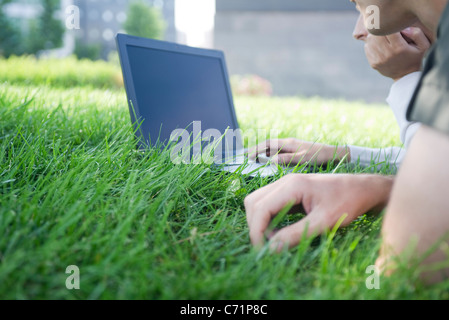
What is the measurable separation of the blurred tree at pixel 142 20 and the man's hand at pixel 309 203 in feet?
91.6

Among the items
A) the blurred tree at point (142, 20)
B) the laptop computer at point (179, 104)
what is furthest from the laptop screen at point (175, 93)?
the blurred tree at point (142, 20)

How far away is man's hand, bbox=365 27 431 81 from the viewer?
5.56 feet

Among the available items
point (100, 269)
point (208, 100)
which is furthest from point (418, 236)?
point (208, 100)

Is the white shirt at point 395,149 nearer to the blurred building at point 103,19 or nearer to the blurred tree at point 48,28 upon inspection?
the blurred tree at point 48,28

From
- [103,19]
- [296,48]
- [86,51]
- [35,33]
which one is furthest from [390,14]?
[103,19]

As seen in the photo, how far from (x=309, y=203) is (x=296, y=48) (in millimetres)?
13491

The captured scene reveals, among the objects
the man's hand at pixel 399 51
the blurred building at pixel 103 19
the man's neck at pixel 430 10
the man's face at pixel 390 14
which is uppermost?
the blurred building at pixel 103 19

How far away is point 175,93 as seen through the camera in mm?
1632

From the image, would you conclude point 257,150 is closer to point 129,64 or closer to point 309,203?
point 129,64

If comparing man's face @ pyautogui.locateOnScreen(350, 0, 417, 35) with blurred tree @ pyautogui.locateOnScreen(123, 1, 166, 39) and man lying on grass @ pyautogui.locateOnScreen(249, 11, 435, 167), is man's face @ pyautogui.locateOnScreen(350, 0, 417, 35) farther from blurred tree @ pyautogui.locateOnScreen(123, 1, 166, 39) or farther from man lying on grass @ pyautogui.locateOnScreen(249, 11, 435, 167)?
blurred tree @ pyautogui.locateOnScreen(123, 1, 166, 39)

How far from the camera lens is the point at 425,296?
717 millimetres

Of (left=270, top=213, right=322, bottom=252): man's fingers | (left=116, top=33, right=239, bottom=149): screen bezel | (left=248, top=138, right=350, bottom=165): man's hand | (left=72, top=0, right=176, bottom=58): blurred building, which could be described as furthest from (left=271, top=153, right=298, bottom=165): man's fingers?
(left=72, top=0, right=176, bottom=58): blurred building

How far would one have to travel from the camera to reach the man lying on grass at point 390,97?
155 cm
